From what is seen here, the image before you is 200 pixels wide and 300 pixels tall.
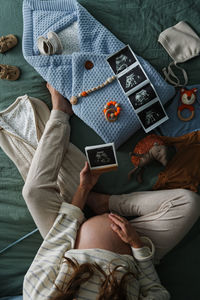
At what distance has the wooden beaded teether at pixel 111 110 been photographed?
113 cm

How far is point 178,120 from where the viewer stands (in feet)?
3.85

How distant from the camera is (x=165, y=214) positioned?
1078 millimetres

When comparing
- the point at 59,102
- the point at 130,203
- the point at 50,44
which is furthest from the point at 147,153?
the point at 50,44

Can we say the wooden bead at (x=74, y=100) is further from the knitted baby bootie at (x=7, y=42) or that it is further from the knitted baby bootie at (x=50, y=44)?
the knitted baby bootie at (x=7, y=42)

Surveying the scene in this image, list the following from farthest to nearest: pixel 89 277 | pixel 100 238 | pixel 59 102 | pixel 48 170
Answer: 1. pixel 59 102
2. pixel 48 170
3. pixel 100 238
4. pixel 89 277

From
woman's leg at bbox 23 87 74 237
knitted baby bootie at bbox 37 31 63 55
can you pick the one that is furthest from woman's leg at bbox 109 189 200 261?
knitted baby bootie at bbox 37 31 63 55

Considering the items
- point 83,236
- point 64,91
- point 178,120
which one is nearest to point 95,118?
point 64,91

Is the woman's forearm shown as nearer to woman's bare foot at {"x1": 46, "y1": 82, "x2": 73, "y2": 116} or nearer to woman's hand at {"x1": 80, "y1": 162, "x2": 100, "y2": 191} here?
woman's hand at {"x1": 80, "y1": 162, "x2": 100, "y2": 191}

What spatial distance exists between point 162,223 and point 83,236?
1.06 feet

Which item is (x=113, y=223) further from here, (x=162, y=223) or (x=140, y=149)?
(x=140, y=149)

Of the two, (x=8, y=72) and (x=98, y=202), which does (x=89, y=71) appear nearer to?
(x=8, y=72)

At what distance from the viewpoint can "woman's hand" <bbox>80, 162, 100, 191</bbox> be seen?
1.10 metres

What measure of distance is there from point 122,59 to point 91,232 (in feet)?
2.37

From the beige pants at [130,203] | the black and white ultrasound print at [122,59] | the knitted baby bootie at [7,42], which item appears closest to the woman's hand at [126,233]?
the beige pants at [130,203]
